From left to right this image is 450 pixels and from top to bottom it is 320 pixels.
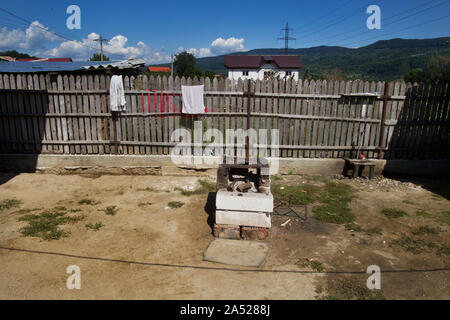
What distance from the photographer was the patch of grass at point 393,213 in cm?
617

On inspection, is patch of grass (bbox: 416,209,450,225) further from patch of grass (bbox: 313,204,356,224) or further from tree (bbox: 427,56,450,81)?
tree (bbox: 427,56,450,81)

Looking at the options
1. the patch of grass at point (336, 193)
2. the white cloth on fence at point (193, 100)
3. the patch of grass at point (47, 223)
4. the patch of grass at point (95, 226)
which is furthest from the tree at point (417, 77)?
the patch of grass at point (47, 223)

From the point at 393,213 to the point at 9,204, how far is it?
26.9 feet

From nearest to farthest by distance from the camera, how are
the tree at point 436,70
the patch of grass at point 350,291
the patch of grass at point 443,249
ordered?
the patch of grass at point 350,291 → the patch of grass at point 443,249 → the tree at point 436,70

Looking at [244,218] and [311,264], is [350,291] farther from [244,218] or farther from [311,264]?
[244,218]

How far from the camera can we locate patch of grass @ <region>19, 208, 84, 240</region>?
16.9 feet

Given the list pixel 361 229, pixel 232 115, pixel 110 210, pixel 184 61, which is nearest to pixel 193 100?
pixel 232 115

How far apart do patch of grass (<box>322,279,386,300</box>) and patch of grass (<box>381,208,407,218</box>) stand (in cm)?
277

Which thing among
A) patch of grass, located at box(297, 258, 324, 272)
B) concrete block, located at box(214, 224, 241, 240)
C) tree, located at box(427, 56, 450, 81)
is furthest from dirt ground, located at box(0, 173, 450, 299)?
tree, located at box(427, 56, 450, 81)

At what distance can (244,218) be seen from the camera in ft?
16.9

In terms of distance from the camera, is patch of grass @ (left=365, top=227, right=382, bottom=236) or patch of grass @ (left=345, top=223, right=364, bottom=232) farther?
patch of grass @ (left=345, top=223, right=364, bottom=232)

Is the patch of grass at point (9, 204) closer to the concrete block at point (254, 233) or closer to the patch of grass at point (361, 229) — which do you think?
the concrete block at point (254, 233)

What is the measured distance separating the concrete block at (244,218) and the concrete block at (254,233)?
70 mm

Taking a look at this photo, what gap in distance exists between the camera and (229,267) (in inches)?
170
